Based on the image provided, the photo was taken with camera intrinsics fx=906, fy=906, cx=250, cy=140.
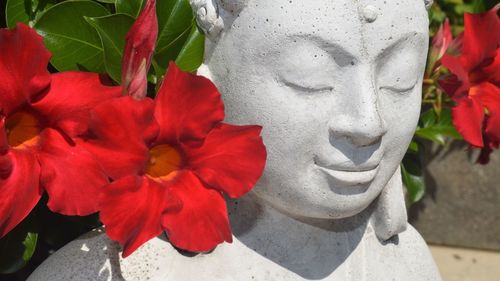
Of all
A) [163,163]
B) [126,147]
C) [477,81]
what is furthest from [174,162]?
[477,81]

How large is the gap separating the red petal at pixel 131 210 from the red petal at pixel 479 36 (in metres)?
0.82

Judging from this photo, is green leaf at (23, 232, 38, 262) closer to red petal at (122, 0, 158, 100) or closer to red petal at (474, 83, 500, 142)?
red petal at (122, 0, 158, 100)

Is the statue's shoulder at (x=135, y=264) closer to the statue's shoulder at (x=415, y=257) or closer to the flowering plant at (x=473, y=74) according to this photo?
the statue's shoulder at (x=415, y=257)

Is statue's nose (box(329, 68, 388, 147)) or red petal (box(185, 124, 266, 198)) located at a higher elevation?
statue's nose (box(329, 68, 388, 147))

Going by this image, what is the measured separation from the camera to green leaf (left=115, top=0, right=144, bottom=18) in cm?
173

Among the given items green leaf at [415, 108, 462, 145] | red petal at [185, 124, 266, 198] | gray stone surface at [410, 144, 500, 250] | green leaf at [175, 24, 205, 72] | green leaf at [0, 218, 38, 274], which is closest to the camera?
red petal at [185, 124, 266, 198]

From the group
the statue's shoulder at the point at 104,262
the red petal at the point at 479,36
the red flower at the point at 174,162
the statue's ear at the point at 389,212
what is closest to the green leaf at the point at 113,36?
the red flower at the point at 174,162

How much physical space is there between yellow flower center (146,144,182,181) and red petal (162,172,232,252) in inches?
1.0

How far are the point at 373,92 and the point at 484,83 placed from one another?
0.53m

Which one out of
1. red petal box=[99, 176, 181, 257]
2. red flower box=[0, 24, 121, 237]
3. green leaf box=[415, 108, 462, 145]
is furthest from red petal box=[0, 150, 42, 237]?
green leaf box=[415, 108, 462, 145]

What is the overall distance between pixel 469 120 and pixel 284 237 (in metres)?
0.46

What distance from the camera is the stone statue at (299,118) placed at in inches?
59.5

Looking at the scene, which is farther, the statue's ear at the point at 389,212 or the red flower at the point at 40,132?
the statue's ear at the point at 389,212

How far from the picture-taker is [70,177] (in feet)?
4.53
